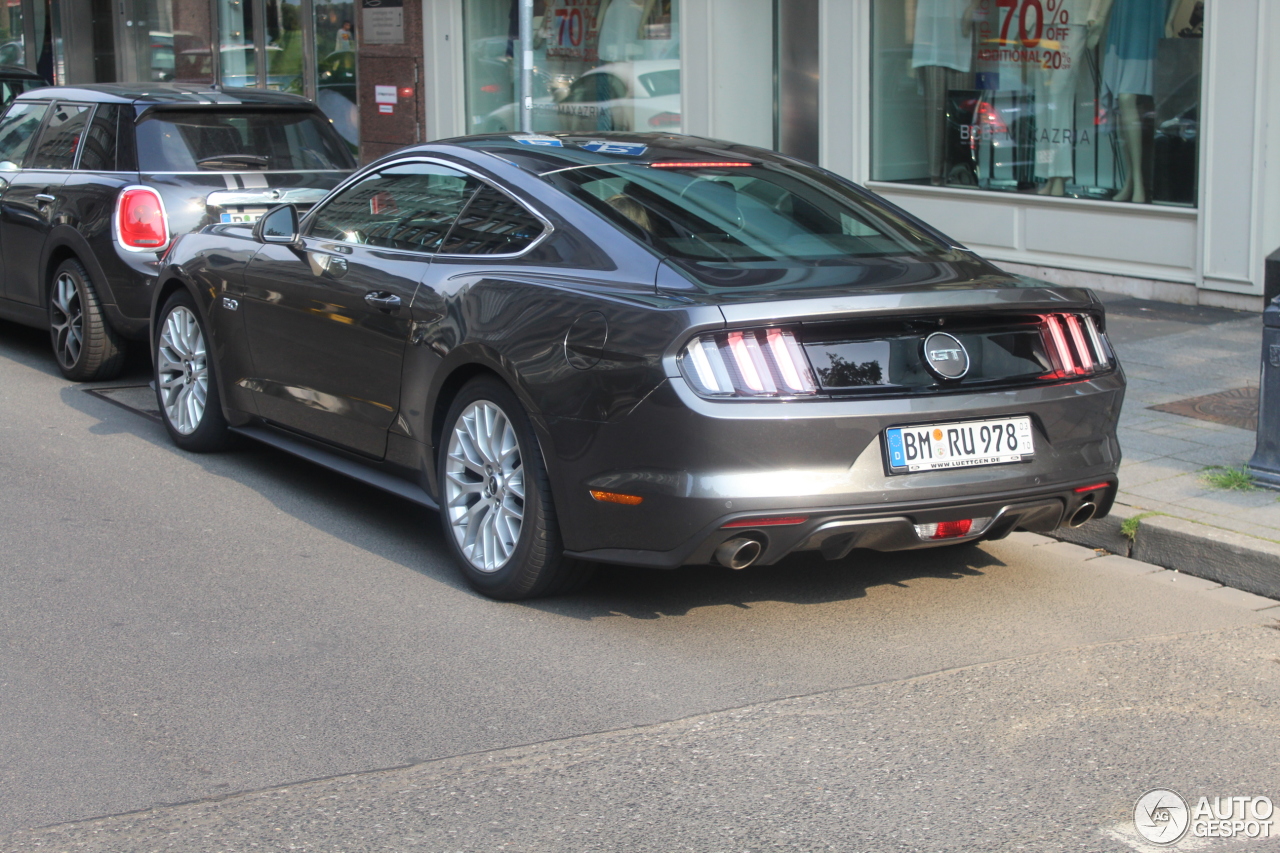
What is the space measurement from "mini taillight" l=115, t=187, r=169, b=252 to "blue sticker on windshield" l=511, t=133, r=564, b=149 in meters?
3.25

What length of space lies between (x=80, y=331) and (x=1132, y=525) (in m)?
6.08

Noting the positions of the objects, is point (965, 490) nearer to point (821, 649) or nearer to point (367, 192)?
point (821, 649)

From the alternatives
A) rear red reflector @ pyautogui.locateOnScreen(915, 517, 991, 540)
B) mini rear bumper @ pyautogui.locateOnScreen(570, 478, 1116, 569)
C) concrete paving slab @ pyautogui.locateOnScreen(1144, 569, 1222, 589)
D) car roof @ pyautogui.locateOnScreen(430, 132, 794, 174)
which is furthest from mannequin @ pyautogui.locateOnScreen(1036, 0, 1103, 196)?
rear red reflector @ pyautogui.locateOnScreen(915, 517, 991, 540)

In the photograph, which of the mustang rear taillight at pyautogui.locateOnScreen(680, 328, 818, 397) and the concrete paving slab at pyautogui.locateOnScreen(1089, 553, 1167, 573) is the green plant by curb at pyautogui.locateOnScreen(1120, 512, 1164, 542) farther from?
the mustang rear taillight at pyautogui.locateOnScreen(680, 328, 818, 397)

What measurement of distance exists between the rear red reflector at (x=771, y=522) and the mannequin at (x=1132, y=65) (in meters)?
7.78

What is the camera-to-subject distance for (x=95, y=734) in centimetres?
393

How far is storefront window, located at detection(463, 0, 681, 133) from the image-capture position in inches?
603

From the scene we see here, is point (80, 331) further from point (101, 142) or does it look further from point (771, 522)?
point (771, 522)

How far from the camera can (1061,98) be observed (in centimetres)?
1201

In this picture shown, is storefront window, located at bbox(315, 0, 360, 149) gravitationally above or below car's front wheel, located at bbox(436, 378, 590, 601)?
above

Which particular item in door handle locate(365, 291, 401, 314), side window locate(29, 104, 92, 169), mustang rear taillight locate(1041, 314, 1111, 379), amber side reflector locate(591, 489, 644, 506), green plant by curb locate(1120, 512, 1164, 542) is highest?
side window locate(29, 104, 92, 169)

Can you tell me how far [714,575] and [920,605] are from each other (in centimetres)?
76

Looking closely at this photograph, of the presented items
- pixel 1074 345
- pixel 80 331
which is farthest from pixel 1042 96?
pixel 1074 345

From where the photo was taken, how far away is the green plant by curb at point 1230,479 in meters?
6.14
